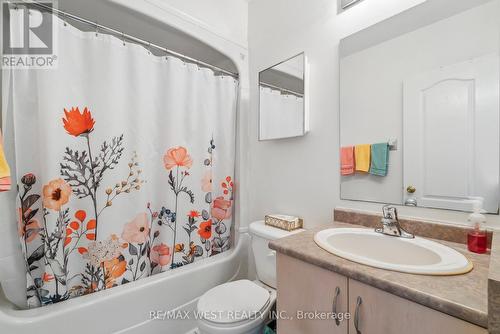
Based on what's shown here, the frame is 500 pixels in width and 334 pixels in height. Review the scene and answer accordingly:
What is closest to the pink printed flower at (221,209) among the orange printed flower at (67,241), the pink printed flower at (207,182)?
the pink printed flower at (207,182)

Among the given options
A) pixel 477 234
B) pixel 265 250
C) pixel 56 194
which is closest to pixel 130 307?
pixel 56 194

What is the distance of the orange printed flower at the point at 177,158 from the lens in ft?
4.63

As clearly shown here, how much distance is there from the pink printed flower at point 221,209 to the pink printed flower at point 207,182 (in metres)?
0.13

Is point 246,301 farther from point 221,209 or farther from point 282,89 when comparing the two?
point 282,89

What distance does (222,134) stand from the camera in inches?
66.6

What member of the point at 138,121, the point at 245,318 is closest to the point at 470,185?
the point at 245,318

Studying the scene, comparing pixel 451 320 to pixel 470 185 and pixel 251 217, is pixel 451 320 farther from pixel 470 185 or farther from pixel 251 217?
pixel 251 217

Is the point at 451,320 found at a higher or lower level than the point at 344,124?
lower

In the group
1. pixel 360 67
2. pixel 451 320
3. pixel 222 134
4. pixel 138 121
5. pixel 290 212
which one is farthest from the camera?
pixel 222 134

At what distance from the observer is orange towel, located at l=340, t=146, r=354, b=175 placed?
1.20m

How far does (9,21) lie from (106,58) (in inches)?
14.4

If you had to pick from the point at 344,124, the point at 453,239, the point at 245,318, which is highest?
the point at 344,124

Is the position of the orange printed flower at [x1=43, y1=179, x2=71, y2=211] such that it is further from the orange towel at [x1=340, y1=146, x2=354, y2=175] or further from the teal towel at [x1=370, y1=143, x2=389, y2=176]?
the teal towel at [x1=370, y1=143, x2=389, y2=176]

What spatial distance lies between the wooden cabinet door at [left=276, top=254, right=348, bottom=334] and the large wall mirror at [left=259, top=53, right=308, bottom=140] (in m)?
0.82
